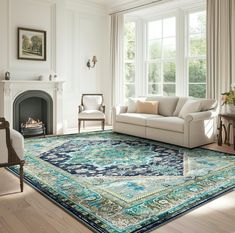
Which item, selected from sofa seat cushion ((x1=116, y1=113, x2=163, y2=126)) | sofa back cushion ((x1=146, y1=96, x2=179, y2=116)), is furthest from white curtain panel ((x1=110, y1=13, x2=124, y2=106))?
sofa back cushion ((x1=146, y1=96, x2=179, y2=116))

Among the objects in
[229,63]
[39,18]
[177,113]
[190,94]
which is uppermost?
[39,18]

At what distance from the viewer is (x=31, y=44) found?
6.21 metres

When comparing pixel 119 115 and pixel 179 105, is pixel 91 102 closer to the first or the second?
pixel 119 115

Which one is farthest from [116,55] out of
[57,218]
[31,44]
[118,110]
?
[57,218]

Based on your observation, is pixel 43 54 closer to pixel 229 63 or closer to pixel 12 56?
pixel 12 56

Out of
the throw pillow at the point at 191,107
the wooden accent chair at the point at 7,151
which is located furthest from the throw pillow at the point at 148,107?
the wooden accent chair at the point at 7,151

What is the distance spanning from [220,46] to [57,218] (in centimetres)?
444

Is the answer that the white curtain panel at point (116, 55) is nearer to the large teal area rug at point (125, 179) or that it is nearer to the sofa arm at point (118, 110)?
the sofa arm at point (118, 110)

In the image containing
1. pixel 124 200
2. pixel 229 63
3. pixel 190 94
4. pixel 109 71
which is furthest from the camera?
pixel 109 71

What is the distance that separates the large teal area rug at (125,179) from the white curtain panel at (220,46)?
1451 millimetres

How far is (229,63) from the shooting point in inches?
208

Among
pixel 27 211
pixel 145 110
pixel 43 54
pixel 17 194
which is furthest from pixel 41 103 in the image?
pixel 27 211

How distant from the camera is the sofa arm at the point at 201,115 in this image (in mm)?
4801

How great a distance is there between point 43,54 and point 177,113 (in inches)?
126
